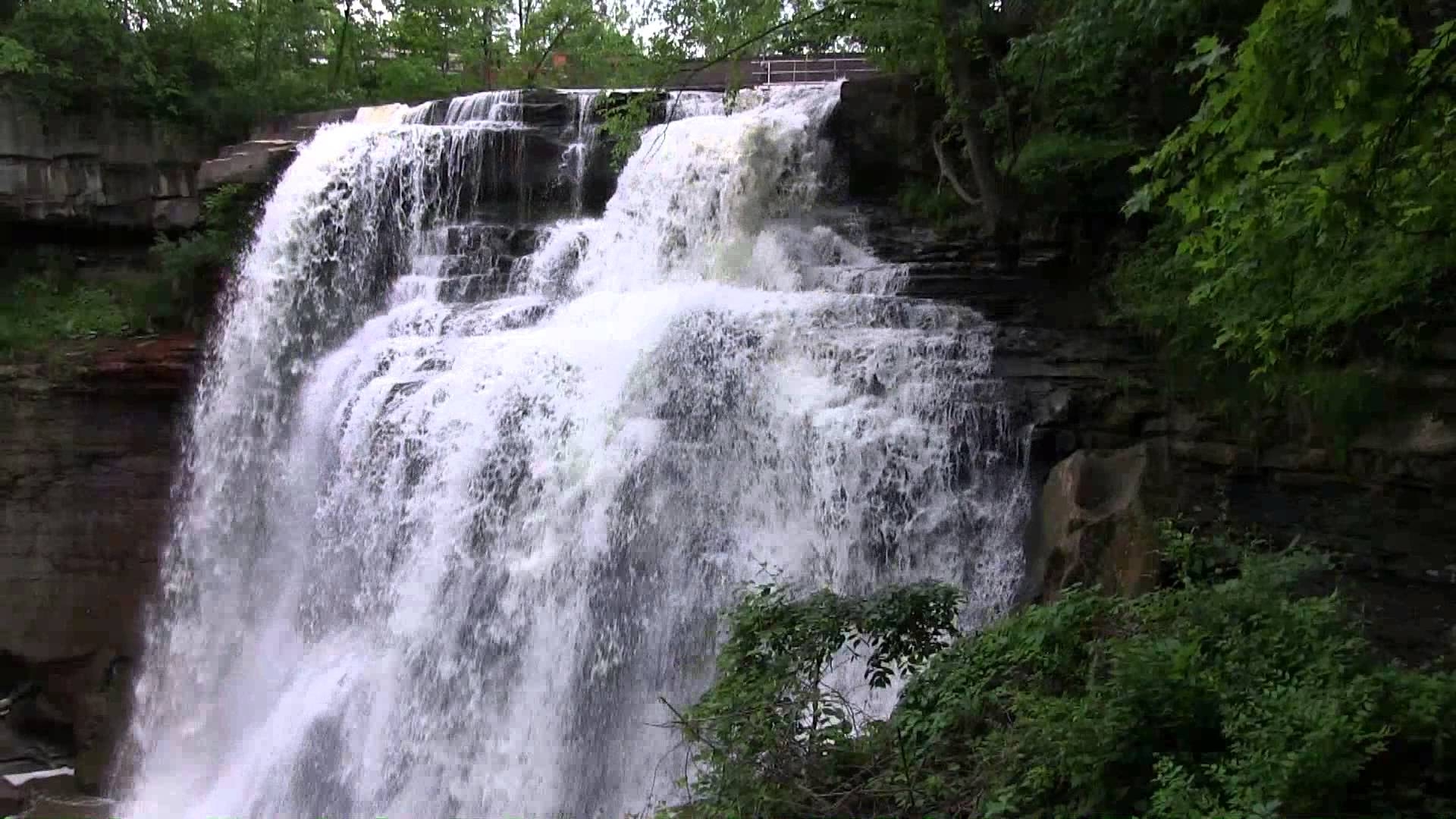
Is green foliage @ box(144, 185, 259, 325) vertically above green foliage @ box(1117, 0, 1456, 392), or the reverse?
green foliage @ box(1117, 0, 1456, 392)

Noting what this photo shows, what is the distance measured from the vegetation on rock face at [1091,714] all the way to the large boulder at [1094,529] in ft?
3.82

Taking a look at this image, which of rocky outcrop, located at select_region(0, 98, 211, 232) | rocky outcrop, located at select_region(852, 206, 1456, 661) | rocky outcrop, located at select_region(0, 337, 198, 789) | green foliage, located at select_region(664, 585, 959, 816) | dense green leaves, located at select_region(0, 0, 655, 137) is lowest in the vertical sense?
rocky outcrop, located at select_region(0, 337, 198, 789)

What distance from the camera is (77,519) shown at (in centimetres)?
1423

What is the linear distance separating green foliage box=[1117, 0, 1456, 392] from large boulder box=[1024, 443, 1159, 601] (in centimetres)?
111

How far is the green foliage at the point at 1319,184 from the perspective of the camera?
15.2 ft

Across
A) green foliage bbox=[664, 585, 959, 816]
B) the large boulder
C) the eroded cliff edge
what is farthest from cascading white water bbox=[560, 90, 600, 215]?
green foliage bbox=[664, 585, 959, 816]

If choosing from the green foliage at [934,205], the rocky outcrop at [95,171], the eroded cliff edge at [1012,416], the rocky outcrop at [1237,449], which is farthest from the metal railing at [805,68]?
the rocky outcrop at [1237,449]

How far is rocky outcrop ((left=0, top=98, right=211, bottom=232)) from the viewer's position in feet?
52.5

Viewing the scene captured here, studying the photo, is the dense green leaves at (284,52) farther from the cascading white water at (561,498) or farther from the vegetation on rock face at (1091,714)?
the vegetation on rock face at (1091,714)

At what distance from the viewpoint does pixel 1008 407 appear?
902 cm

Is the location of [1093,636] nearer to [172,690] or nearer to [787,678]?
[787,678]

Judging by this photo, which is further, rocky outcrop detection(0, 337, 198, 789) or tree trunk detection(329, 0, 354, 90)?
tree trunk detection(329, 0, 354, 90)

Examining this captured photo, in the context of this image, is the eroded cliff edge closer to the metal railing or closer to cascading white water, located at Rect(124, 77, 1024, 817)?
cascading white water, located at Rect(124, 77, 1024, 817)

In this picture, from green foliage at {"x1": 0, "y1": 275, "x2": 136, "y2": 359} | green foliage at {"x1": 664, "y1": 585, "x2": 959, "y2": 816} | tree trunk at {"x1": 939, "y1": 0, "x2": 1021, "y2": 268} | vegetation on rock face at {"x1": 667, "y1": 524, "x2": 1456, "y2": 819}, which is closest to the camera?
vegetation on rock face at {"x1": 667, "y1": 524, "x2": 1456, "y2": 819}
